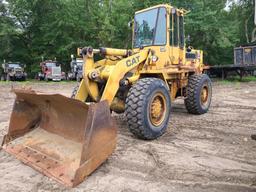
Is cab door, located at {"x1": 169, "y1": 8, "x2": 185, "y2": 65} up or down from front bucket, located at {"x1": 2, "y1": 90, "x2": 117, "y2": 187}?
up

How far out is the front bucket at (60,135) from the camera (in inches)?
171

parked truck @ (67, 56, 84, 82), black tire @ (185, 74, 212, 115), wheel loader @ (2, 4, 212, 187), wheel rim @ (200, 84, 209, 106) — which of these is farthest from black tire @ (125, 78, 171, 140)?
parked truck @ (67, 56, 84, 82)

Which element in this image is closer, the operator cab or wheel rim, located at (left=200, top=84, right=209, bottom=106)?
the operator cab

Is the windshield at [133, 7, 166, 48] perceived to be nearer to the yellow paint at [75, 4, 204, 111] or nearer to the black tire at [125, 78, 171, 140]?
the yellow paint at [75, 4, 204, 111]

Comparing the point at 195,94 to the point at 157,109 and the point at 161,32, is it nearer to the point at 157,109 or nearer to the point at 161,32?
the point at 161,32

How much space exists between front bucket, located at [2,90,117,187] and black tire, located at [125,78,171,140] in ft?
3.29

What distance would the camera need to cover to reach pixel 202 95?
8.80m

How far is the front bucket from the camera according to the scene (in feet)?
14.3

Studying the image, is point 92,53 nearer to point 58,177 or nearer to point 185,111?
point 58,177

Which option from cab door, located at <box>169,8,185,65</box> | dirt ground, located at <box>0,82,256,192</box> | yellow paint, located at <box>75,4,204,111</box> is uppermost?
cab door, located at <box>169,8,185,65</box>

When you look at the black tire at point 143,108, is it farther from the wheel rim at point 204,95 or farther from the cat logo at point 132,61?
the wheel rim at point 204,95

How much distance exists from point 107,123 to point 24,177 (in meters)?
1.24

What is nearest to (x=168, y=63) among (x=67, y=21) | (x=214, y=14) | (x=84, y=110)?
(x=84, y=110)

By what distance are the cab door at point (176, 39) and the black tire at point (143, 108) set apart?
1561 millimetres
